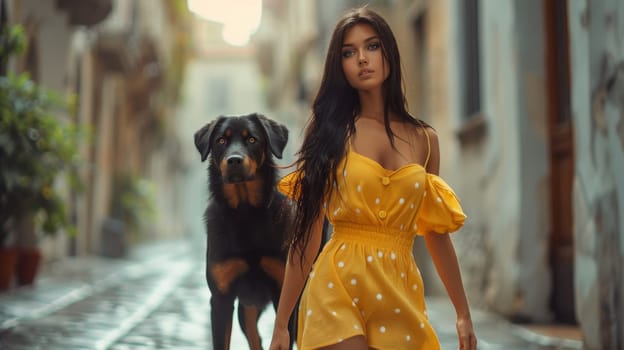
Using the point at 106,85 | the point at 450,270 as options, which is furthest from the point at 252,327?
the point at 106,85

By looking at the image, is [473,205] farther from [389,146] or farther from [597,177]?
[389,146]

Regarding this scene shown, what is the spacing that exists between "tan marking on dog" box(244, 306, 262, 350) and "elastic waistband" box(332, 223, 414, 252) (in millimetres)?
2314

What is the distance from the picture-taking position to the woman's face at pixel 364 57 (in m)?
2.81

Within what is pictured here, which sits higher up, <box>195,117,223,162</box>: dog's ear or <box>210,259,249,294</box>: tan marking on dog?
<box>195,117,223,162</box>: dog's ear

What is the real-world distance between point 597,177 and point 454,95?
18.3 feet

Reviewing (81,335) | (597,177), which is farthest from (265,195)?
(81,335)

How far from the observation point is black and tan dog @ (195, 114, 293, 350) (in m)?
4.24

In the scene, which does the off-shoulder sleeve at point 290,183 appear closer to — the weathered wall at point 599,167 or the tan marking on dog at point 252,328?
the tan marking on dog at point 252,328

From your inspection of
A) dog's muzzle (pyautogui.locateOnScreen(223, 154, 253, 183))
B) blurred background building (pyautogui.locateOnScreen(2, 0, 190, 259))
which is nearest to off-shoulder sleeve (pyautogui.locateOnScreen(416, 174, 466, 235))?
dog's muzzle (pyautogui.locateOnScreen(223, 154, 253, 183))

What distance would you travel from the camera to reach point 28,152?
10000 mm

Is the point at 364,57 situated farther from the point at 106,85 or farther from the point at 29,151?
the point at 106,85

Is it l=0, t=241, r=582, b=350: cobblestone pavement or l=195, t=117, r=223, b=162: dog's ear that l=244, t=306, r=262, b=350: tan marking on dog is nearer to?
l=195, t=117, r=223, b=162: dog's ear

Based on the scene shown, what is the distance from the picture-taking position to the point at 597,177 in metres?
6.05

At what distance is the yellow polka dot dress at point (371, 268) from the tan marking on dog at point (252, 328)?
225 centimetres
